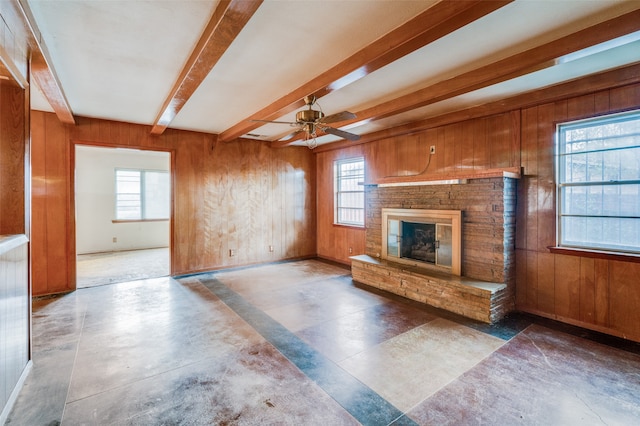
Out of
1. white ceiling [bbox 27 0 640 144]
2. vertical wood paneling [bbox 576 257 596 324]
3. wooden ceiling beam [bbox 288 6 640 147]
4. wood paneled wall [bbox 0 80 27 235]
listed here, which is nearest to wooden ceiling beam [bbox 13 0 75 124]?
white ceiling [bbox 27 0 640 144]

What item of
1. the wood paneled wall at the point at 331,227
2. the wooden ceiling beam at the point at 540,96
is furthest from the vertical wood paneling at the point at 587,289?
the wood paneled wall at the point at 331,227

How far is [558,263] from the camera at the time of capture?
11.2 ft

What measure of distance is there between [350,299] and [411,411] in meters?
2.18

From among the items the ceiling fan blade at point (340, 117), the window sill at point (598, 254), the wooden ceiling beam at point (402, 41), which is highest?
the wooden ceiling beam at point (402, 41)

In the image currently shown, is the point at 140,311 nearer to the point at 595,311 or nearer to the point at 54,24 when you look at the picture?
the point at 54,24

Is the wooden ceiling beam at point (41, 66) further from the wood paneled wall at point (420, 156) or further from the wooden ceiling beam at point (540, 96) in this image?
the wood paneled wall at point (420, 156)

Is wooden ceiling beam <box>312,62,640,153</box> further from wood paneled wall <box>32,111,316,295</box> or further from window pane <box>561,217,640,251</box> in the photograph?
wood paneled wall <box>32,111,316,295</box>

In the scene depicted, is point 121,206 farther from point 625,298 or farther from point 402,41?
point 625,298

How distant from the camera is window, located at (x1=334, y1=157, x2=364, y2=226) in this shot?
612 cm

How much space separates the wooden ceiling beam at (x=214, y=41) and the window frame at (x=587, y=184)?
349 cm

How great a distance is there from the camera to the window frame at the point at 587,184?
2.97 metres

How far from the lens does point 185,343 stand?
→ 290 cm

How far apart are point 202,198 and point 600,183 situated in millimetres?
5722

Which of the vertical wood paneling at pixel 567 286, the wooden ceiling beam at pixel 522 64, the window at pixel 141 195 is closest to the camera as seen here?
the wooden ceiling beam at pixel 522 64
